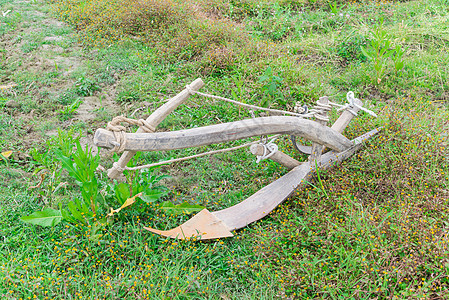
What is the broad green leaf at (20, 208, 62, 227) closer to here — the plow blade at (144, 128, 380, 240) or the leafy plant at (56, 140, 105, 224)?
the leafy plant at (56, 140, 105, 224)

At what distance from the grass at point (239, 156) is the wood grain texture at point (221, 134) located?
0.41 metres

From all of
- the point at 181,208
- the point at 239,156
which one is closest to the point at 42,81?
the point at 239,156

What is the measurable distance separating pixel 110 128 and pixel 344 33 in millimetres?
4578

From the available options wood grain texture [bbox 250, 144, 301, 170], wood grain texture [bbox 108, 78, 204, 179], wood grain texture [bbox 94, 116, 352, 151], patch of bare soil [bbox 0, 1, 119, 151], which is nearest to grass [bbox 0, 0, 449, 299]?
patch of bare soil [bbox 0, 1, 119, 151]

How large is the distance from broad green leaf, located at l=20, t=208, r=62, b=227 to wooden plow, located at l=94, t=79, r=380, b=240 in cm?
69

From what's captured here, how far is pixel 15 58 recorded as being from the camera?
5566mm

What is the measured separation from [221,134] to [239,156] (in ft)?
4.11

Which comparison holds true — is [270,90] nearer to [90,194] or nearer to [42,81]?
[90,194]

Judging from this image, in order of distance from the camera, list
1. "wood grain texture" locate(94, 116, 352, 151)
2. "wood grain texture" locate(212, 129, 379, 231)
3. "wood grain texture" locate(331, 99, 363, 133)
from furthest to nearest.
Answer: "wood grain texture" locate(331, 99, 363, 133), "wood grain texture" locate(212, 129, 379, 231), "wood grain texture" locate(94, 116, 352, 151)

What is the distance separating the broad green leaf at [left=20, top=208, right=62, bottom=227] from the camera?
2734mm

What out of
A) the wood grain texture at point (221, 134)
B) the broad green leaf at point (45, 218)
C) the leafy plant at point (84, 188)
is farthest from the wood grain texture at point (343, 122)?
the broad green leaf at point (45, 218)

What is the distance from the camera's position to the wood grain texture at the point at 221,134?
7.45ft

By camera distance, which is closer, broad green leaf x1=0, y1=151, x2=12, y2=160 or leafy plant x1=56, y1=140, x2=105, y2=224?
leafy plant x1=56, y1=140, x2=105, y2=224

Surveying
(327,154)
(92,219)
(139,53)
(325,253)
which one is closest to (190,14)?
(139,53)
